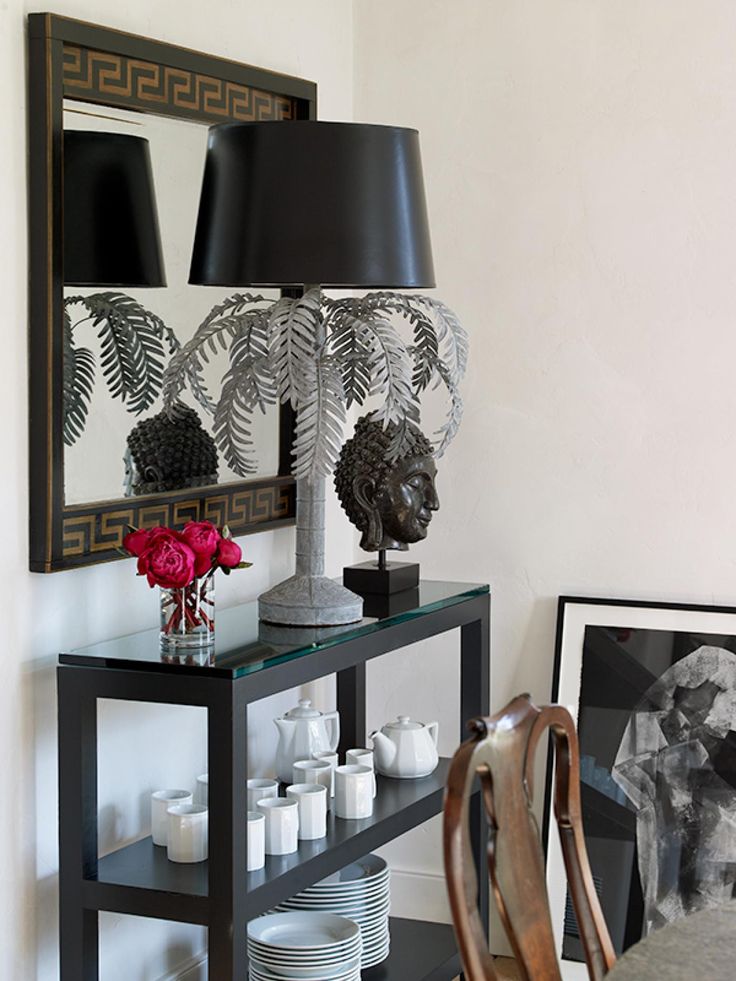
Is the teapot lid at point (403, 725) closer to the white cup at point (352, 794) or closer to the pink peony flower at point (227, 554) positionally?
the white cup at point (352, 794)

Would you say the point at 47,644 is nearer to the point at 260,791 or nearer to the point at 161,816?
A: the point at 161,816

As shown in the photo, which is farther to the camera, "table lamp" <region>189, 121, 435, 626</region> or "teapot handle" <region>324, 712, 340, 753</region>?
"teapot handle" <region>324, 712, 340, 753</region>

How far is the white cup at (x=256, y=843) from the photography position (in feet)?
8.15

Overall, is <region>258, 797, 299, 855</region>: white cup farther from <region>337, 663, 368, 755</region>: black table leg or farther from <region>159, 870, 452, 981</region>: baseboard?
<region>159, 870, 452, 981</region>: baseboard

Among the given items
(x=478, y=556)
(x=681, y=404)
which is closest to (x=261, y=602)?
(x=478, y=556)

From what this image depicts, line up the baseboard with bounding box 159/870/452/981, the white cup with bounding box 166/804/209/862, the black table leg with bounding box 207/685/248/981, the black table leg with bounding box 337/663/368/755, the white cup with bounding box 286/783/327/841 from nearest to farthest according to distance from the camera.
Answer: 1. the black table leg with bounding box 207/685/248/981
2. the white cup with bounding box 166/804/209/862
3. the white cup with bounding box 286/783/327/841
4. the black table leg with bounding box 337/663/368/755
5. the baseboard with bounding box 159/870/452/981

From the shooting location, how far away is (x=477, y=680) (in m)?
3.29

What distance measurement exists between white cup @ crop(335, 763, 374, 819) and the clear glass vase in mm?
467

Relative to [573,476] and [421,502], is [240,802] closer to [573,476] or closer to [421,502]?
[421,502]

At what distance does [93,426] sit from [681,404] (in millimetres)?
1395

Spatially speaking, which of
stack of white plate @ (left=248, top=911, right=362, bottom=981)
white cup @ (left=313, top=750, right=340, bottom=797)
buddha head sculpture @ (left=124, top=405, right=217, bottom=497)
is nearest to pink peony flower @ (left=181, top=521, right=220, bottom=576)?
buddha head sculpture @ (left=124, top=405, right=217, bottom=497)

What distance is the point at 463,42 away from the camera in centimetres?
343

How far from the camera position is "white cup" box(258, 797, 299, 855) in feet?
8.43

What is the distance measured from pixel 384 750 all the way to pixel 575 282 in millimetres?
1175
